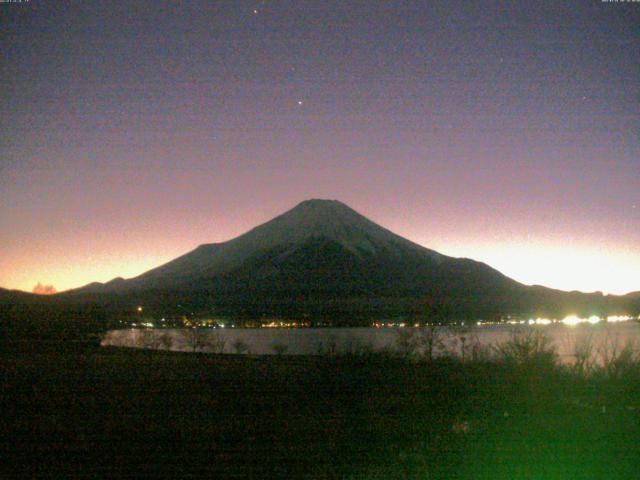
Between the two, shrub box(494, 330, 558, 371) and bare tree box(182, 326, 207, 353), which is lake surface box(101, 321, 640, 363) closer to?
bare tree box(182, 326, 207, 353)

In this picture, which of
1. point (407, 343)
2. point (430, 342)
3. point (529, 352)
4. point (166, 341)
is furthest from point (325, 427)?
point (166, 341)

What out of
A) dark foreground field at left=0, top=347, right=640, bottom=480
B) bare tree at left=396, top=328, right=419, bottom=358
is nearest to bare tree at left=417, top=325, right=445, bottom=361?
bare tree at left=396, top=328, right=419, bottom=358

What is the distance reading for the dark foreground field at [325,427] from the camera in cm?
573

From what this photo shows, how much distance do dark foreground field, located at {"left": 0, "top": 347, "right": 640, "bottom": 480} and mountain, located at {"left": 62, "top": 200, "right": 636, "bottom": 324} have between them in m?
33.9

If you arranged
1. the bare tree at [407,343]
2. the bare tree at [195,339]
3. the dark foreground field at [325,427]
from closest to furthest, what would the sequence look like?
the dark foreground field at [325,427] → the bare tree at [407,343] → the bare tree at [195,339]

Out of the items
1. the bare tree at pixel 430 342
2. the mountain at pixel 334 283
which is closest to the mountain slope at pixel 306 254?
the mountain at pixel 334 283

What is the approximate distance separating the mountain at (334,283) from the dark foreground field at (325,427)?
111ft

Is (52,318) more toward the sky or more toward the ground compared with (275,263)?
more toward the ground

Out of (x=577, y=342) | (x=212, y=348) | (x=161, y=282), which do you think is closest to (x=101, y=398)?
(x=577, y=342)

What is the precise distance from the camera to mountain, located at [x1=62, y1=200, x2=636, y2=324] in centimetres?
6284

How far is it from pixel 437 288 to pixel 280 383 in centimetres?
7315

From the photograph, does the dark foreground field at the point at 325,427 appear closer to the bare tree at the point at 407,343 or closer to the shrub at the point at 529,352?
the shrub at the point at 529,352

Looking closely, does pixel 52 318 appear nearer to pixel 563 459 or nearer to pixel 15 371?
pixel 15 371

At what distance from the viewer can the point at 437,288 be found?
3282 inches
